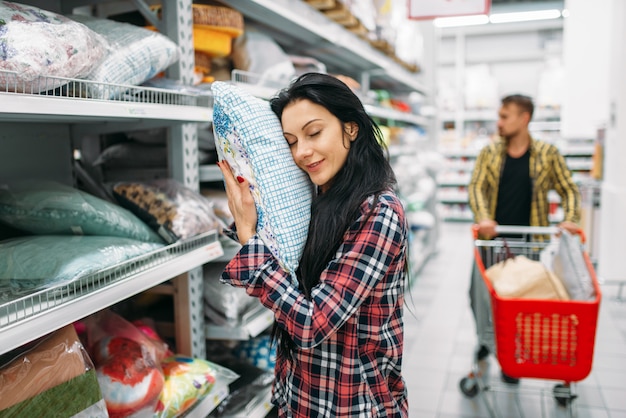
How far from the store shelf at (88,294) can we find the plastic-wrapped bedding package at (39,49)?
0.46 m

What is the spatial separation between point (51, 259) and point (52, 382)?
0.29 metres

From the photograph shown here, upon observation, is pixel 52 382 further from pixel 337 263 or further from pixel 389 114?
pixel 389 114

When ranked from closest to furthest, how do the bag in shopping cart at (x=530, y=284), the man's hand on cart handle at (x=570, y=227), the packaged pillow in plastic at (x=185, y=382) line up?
1. the packaged pillow in plastic at (x=185, y=382)
2. the bag in shopping cart at (x=530, y=284)
3. the man's hand on cart handle at (x=570, y=227)

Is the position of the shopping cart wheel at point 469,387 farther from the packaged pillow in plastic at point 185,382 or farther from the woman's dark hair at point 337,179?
the woman's dark hair at point 337,179

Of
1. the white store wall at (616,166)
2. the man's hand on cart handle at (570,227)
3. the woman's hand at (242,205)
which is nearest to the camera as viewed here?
the woman's hand at (242,205)

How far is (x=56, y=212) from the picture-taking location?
1499 millimetres

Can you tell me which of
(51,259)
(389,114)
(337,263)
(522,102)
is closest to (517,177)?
(522,102)

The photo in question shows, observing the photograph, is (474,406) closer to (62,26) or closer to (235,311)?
(235,311)

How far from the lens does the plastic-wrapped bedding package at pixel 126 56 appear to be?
4.80 feet

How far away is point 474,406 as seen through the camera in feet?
9.70

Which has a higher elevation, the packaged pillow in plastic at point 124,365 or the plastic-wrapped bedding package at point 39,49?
the plastic-wrapped bedding package at point 39,49

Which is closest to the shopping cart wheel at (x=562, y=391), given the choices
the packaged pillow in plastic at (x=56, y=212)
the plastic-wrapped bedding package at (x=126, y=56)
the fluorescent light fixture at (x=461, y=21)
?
the packaged pillow in plastic at (x=56, y=212)

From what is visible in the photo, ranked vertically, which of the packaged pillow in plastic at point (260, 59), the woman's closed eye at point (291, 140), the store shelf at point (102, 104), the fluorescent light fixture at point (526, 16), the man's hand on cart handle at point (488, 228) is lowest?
the man's hand on cart handle at point (488, 228)

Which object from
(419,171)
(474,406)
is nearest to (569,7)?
(419,171)
